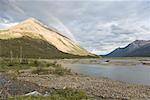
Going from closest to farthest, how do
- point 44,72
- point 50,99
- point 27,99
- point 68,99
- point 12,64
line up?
point 27,99 → point 50,99 → point 68,99 → point 44,72 → point 12,64

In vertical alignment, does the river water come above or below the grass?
below

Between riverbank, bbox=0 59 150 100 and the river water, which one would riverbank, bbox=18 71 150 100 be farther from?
the river water

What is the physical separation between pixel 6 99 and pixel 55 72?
40.7m

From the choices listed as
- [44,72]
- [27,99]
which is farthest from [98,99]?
[44,72]

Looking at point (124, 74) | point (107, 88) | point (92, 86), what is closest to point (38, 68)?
point (124, 74)

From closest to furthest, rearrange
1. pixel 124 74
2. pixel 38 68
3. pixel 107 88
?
pixel 107 88, pixel 38 68, pixel 124 74

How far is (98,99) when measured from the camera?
2584 cm

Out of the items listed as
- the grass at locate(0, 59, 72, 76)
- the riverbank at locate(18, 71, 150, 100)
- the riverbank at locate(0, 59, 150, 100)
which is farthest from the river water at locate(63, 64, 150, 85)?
the riverbank at locate(18, 71, 150, 100)

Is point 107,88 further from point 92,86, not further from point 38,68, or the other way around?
point 38,68

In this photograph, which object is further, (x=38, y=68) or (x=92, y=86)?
(x=38, y=68)

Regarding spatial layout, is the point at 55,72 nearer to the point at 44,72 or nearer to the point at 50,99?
the point at 44,72

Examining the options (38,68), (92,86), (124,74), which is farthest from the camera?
(124,74)

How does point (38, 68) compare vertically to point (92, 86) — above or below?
above

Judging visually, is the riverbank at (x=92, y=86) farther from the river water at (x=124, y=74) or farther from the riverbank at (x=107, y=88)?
the river water at (x=124, y=74)
